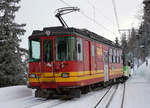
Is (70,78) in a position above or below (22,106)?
above

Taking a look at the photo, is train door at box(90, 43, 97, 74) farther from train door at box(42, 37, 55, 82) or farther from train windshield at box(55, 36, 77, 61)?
train door at box(42, 37, 55, 82)

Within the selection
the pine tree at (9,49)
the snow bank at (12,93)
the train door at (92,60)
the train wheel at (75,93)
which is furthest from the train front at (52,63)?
the pine tree at (9,49)

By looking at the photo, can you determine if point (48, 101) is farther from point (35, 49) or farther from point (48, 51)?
point (35, 49)

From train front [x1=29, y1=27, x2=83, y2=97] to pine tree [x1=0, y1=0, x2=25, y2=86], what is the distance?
8486mm

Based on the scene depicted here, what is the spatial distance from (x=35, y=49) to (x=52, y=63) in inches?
43.4

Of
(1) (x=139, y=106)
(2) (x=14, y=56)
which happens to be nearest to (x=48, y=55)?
(1) (x=139, y=106)

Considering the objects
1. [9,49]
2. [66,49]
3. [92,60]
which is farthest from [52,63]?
[9,49]

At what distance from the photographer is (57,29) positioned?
10586mm

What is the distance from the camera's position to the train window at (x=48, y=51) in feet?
33.7

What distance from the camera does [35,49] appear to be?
34.9 ft

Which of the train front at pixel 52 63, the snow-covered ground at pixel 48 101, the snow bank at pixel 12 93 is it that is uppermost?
the train front at pixel 52 63

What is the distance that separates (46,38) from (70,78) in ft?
6.74

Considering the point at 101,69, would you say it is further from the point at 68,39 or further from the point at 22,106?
the point at 22,106

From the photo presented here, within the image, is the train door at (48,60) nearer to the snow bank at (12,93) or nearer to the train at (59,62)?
the train at (59,62)
